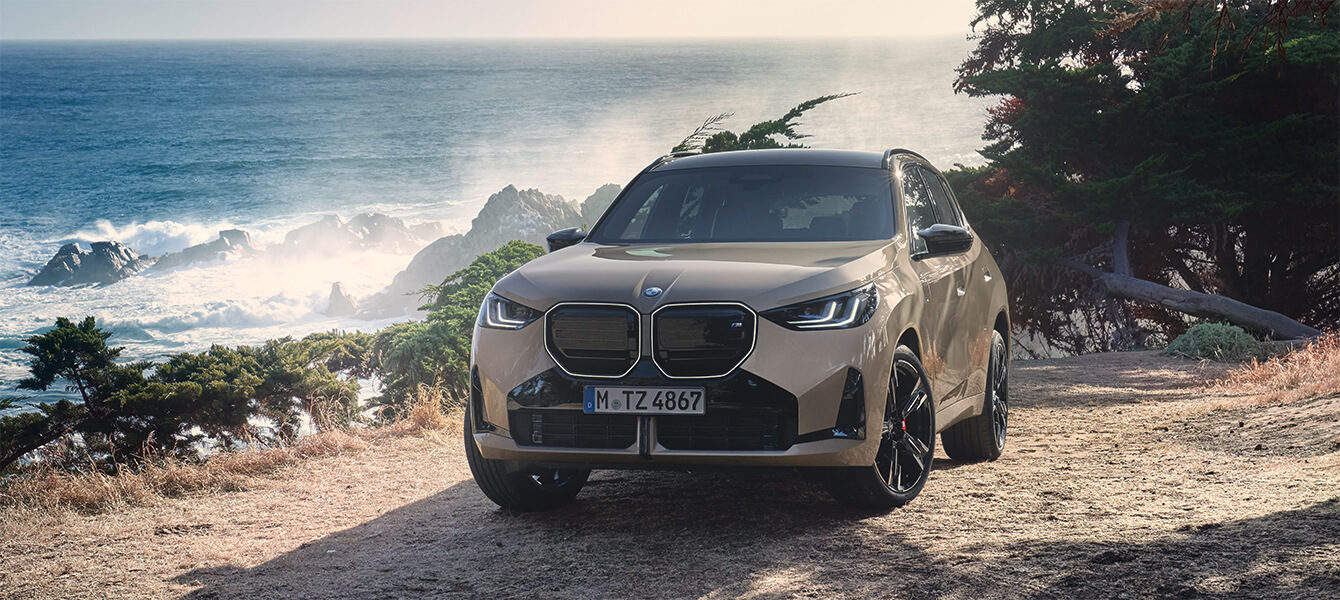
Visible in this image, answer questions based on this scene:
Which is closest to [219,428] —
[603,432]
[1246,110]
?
[603,432]

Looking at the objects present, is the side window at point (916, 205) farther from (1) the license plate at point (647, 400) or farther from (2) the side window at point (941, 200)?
(1) the license plate at point (647, 400)

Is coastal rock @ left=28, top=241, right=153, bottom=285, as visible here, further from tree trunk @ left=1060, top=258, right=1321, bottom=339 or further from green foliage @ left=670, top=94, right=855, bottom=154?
tree trunk @ left=1060, top=258, right=1321, bottom=339

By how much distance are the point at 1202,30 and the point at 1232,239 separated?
4.67 meters

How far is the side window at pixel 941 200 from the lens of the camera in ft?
23.9

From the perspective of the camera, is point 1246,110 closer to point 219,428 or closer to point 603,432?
point 219,428

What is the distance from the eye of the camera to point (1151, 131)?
757 inches

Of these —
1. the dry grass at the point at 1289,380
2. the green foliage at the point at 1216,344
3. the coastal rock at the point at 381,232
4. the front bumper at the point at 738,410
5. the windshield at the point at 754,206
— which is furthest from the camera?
the coastal rock at the point at 381,232

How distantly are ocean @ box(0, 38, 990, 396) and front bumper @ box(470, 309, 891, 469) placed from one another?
42194mm

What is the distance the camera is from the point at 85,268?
72.9 meters

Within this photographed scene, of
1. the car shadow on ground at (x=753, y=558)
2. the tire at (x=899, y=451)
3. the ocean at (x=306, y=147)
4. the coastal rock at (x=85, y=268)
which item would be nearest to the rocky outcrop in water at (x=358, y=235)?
the ocean at (x=306, y=147)

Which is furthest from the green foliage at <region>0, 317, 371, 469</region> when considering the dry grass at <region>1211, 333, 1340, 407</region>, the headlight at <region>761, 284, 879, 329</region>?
the dry grass at <region>1211, 333, 1340, 407</region>

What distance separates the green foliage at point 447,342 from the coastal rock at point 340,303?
167ft

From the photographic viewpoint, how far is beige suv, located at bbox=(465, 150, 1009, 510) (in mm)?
5004

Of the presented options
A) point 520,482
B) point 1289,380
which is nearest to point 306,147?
point 1289,380
